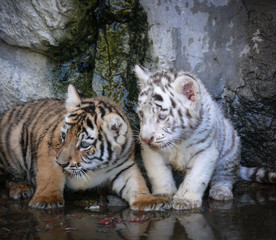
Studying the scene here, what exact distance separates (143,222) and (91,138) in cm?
98

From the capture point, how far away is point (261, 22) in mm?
5277

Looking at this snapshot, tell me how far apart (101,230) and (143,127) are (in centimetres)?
109

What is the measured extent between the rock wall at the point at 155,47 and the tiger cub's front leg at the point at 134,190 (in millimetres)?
1079

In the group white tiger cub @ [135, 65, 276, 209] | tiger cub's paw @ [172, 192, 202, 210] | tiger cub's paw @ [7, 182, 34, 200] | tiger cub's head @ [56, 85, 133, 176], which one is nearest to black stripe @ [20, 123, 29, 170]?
tiger cub's paw @ [7, 182, 34, 200]

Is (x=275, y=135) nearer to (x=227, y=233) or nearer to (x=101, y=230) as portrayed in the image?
(x=227, y=233)

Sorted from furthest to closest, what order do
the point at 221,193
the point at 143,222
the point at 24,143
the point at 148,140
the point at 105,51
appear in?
the point at 105,51
the point at 24,143
the point at 221,193
the point at 148,140
the point at 143,222

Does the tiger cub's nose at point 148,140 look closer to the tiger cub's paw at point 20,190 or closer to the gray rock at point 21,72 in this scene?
the tiger cub's paw at point 20,190

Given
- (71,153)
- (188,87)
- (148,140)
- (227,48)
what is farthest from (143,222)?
(227,48)

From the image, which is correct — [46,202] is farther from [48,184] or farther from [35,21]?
[35,21]

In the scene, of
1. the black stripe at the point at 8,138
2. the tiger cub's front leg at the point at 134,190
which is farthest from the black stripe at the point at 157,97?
the black stripe at the point at 8,138

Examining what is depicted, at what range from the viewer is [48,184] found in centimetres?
446

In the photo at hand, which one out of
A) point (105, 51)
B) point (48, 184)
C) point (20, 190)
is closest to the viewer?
point (48, 184)

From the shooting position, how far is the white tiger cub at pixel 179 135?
4277mm

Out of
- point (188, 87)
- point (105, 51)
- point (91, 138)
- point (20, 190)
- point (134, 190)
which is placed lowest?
point (20, 190)
